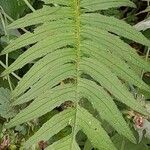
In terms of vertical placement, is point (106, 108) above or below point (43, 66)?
below

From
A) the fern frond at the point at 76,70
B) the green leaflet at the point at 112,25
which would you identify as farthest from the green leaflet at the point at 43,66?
the green leaflet at the point at 112,25

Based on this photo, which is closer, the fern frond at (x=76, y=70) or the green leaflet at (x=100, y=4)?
the fern frond at (x=76, y=70)

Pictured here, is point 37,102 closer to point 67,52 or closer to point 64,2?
point 67,52

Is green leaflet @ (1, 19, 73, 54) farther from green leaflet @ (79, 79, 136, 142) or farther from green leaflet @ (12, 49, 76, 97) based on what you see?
green leaflet @ (79, 79, 136, 142)

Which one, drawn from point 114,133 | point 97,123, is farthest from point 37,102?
point 114,133

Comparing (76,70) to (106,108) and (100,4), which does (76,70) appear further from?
(100,4)

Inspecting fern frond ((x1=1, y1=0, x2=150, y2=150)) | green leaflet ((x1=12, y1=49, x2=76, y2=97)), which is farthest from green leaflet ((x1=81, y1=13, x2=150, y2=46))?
green leaflet ((x1=12, y1=49, x2=76, y2=97))

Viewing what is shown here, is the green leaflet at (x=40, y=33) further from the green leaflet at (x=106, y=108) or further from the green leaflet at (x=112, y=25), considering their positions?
the green leaflet at (x=106, y=108)

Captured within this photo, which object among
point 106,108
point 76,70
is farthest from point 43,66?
point 106,108
